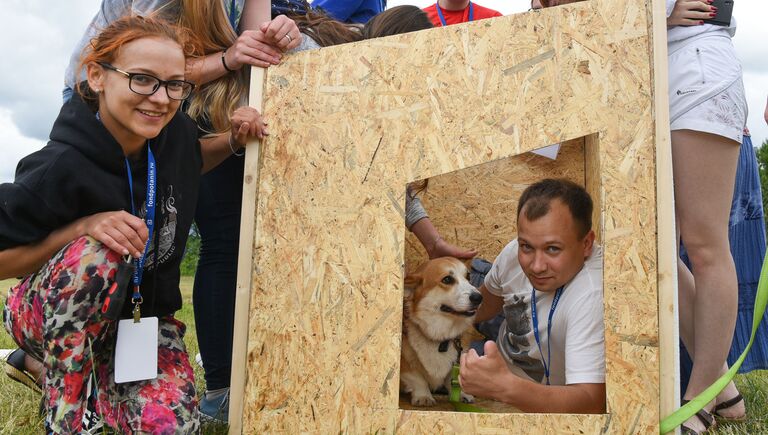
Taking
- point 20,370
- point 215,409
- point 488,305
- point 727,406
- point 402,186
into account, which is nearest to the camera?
point 402,186

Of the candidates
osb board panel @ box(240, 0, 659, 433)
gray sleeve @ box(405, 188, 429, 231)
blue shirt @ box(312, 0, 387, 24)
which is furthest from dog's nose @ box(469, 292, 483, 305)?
blue shirt @ box(312, 0, 387, 24)

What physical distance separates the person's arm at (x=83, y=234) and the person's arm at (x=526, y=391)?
4.17 ft

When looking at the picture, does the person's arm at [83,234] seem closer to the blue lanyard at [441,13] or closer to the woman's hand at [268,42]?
the woman's hand at [268,42]

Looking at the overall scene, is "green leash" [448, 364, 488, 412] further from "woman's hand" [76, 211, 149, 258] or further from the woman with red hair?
"woman's hand" [76, 211, 149, 258]

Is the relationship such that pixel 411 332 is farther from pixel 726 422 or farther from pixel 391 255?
pixel 726 422

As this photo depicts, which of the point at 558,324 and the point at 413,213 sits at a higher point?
→ the point at 413,213

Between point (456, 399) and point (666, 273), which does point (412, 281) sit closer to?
point (456, 399)

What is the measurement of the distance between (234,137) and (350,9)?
1.35m

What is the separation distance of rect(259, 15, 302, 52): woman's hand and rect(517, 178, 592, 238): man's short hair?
1.18m

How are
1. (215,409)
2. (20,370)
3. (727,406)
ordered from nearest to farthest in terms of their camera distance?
(20,370), (215,409), (727,406)

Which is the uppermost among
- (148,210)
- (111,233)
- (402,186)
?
(402,186)

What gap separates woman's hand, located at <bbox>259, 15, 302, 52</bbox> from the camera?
2.62m

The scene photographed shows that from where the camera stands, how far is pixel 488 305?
3.54 meters

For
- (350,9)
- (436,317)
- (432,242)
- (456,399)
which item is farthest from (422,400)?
(350,9)
